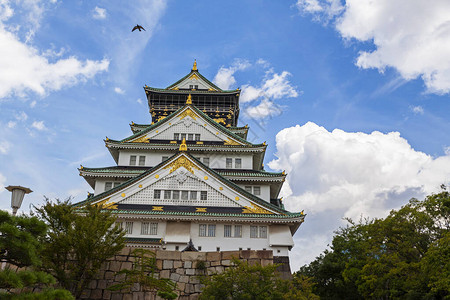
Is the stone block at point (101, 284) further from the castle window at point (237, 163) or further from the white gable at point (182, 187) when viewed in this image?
the castle window at point (237, 163)

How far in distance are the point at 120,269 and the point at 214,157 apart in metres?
19.6

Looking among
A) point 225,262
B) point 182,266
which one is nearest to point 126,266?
point 182,266

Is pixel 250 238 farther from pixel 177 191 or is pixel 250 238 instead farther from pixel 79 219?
pixel 79 219

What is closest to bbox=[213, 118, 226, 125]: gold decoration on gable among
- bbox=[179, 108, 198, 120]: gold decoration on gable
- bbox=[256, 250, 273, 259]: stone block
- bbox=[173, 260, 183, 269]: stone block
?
bbox=[179, 108, 198, 120]: gold decoration on gable

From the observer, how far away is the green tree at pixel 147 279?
65.4ft

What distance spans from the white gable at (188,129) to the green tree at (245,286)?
73.9 ft

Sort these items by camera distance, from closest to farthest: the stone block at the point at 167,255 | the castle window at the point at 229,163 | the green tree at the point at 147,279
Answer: the green tree at the point at 147,279, the stone block at the point at 167,255, the castle window at the point at 229,163

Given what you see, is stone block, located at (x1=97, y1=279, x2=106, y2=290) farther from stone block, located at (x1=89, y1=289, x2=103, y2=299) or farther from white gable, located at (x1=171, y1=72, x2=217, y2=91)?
white gable, located at (x1=171, y1=72, x2=217, y2=91)

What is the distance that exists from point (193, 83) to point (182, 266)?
32460mm

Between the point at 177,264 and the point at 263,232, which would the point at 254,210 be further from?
the point at 177,264

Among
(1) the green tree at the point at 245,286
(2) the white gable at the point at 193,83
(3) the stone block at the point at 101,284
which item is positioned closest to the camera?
(1) the green tree at the point at 245,286

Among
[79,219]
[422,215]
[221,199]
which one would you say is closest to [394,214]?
[422,215]

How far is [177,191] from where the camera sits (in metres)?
33.4

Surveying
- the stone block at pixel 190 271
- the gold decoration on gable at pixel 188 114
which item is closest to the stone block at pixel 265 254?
the stone block at pixel 190 271
